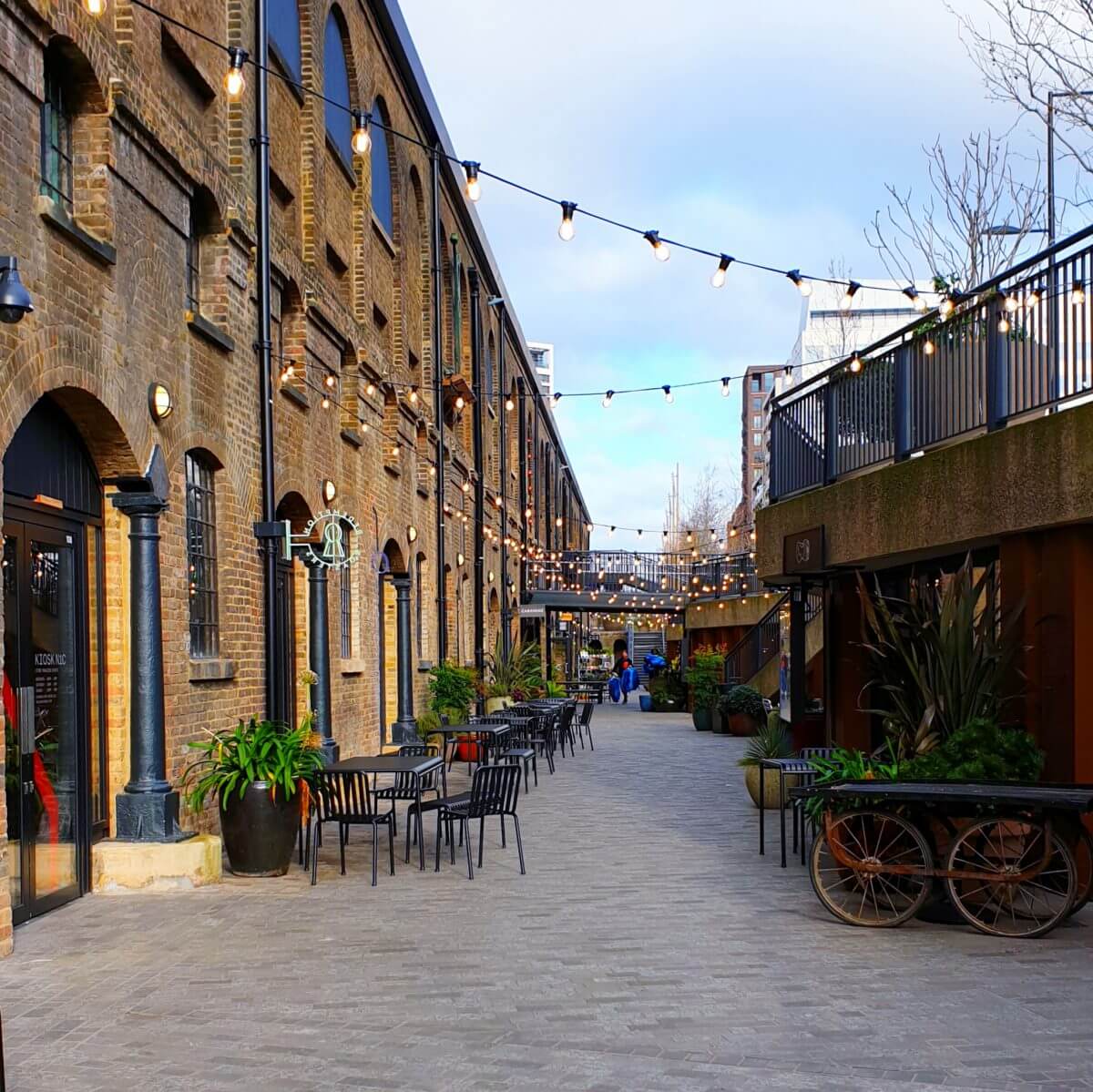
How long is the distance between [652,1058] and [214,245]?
7.97m

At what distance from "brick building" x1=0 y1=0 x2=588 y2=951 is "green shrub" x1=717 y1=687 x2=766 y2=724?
7407 mm

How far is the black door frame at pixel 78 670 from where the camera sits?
25.4 feet

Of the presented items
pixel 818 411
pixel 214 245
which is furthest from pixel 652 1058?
pixel 818 411

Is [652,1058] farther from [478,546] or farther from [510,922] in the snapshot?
[478,546]

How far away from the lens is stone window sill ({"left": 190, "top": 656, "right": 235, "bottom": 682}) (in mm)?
10000

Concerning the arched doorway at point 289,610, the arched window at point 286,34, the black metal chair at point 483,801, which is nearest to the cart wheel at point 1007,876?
the black metal chair at point 483,801

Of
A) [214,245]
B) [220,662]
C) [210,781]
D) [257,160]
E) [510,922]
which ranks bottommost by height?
[510,922]

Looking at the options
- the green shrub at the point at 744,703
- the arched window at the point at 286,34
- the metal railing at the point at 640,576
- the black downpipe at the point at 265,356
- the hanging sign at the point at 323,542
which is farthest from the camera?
the metal railing at the point at 640,576

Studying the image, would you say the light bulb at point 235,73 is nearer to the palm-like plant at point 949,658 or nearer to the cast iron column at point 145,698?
the cast iron column at point 145,698

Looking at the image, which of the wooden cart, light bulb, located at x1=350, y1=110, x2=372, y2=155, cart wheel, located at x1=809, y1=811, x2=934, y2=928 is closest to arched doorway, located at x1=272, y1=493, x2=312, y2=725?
light bulb, located at x1=350, y1=110, x2=372, y2=155

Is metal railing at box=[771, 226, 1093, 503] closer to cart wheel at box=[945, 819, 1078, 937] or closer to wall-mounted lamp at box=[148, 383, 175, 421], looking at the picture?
cart wheel at box=[945, 819, 1078, 937]

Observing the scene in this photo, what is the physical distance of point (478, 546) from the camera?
2655 centimetres

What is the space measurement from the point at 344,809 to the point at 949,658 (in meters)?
4.62

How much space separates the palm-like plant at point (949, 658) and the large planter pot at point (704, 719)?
1756cm
